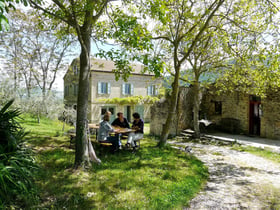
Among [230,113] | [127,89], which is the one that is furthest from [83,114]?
[127,89]

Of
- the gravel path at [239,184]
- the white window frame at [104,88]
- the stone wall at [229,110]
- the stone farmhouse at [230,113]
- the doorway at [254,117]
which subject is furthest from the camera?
the white window frame at [104,88]

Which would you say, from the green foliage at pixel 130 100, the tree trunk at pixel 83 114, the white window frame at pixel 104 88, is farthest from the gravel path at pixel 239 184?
the white window frame at pixel 104 88

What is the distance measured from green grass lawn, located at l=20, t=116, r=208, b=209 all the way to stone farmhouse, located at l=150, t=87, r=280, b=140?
25.8 ft

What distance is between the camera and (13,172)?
3.23 meters

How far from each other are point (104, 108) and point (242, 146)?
1802 centimetres

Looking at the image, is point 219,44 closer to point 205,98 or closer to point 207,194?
point 205,98

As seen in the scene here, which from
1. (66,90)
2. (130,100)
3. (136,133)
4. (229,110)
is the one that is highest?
(66,90)

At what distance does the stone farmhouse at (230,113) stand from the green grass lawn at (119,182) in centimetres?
786

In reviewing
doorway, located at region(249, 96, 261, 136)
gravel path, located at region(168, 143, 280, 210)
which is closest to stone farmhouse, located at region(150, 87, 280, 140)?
doorway, located at region(249, 96, 261, 136)

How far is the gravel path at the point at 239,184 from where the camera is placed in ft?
13.7

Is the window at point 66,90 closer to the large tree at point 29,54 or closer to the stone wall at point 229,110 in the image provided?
the large tree at point 29,54

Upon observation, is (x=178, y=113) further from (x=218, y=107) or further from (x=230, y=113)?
(x=230, y=113)

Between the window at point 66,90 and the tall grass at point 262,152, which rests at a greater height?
the window at point 66,90

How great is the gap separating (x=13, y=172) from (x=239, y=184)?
507 centimetres
